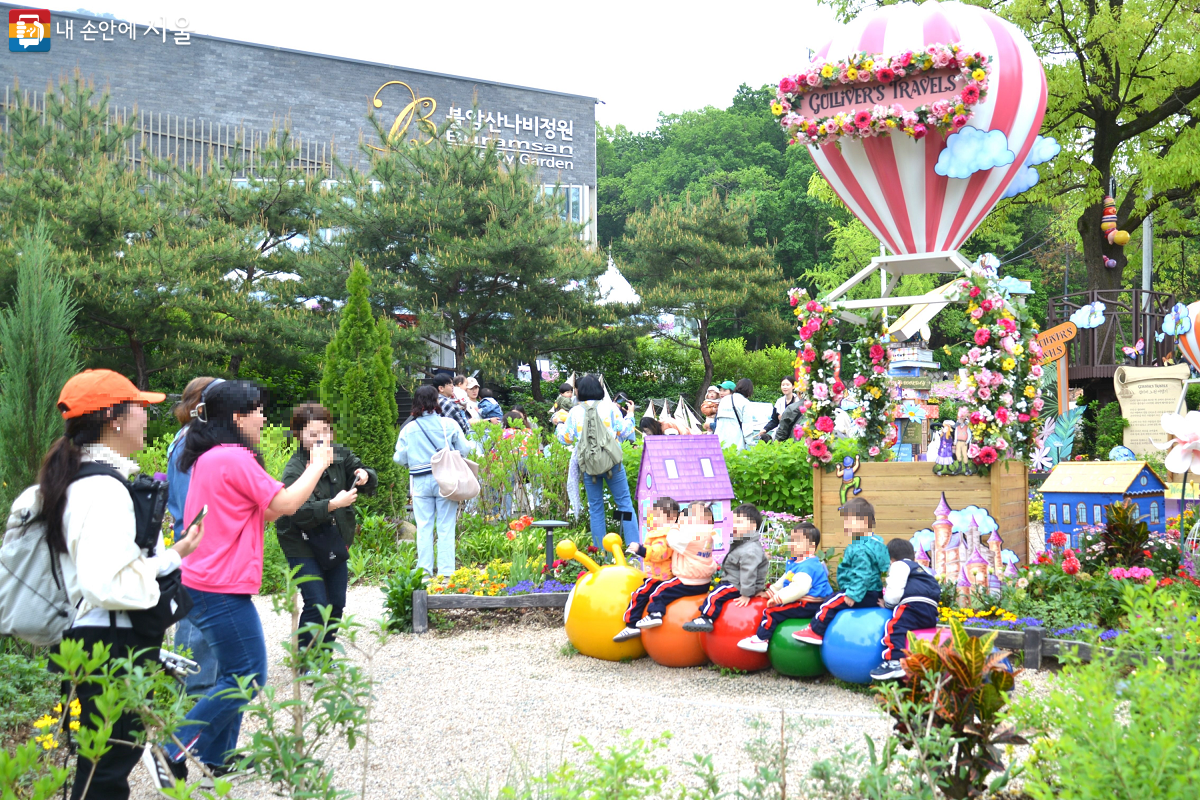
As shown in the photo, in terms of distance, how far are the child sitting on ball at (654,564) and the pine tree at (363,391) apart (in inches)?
191

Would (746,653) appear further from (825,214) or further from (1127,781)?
(825,214)

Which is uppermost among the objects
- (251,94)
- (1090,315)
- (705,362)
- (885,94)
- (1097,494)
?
(251,94)

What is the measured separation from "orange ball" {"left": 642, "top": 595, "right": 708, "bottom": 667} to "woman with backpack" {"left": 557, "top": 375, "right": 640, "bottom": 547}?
283 centimetres

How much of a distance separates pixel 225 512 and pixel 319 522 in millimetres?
1432

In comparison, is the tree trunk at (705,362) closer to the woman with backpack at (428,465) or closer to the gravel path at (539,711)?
the woman with backpack at (428,465)

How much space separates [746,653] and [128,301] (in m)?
12.1

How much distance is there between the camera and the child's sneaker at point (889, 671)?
15.7ft

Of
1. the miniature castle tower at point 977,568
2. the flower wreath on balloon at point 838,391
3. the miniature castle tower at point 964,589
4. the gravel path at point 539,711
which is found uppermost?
the flower wreath on balloon at point 838,391

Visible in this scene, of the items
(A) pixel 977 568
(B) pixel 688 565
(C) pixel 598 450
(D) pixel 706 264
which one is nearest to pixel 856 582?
(B) pixel 688 565

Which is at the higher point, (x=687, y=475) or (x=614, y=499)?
(x=687, y=475)

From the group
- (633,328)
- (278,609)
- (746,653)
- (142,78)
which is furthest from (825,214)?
(278,609)

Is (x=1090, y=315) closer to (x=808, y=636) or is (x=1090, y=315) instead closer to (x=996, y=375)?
(x=996, y=375)

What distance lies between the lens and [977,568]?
641cm

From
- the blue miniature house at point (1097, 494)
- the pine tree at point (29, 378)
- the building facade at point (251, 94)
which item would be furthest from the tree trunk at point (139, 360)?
the blue miniature house at point (1097, 494)
